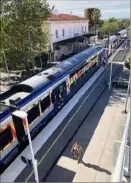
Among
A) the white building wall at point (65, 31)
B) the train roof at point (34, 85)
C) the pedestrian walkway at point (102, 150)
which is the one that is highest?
the white building wall at point (65, 31)

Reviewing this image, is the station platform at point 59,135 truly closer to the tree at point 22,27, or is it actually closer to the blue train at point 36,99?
the blue train at point 36,99

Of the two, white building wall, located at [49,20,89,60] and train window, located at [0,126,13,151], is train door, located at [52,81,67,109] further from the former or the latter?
white building wall, located at [49,20,89,60]

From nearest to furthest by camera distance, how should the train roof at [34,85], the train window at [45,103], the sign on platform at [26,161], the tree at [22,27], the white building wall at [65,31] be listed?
the sign on platform at [26,161] < the train roof at [34,85] < the train window at [45,103] < the tree at [22,27] < the white building wall at [65,31]

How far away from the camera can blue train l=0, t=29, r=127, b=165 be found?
1073cm

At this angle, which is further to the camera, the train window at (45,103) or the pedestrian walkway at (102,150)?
the train window at (45,103)

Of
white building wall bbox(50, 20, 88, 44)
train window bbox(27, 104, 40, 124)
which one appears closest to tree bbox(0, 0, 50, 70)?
white building wall bbox(50, 20, 88, 44)

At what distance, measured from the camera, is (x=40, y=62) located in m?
31.3

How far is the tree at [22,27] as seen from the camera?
76.0ft

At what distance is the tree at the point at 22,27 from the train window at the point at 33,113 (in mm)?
11405

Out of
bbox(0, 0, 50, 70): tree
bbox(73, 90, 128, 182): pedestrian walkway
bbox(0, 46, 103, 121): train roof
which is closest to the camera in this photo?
bbox(73, 90, 128, 182): pedestrian walkway

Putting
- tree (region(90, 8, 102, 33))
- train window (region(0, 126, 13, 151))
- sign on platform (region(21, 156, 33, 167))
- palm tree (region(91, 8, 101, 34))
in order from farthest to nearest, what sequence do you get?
tree (region(90, 8, 102, 33)) < palm tree (region(91, 8, 101, 34)) < sign on platform (region(21, 156, 33, 167)) < train window (region(0, 126, 13, 151))

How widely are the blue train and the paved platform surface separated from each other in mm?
2193

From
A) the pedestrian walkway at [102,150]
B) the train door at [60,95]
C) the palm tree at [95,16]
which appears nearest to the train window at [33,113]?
the train door at [60,95]

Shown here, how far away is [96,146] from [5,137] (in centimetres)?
497
